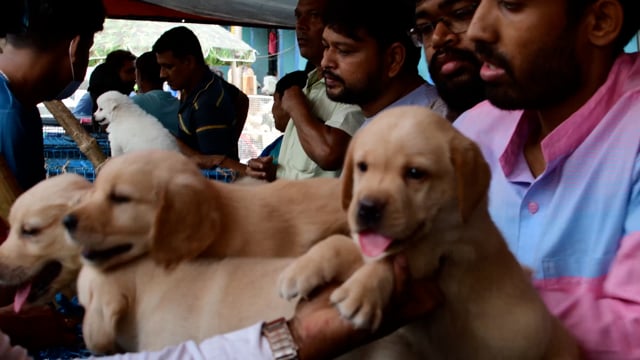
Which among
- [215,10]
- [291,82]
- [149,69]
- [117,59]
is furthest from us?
[117,59]

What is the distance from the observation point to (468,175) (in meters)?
0.93

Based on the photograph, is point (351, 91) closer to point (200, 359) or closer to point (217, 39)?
point (200, 359)

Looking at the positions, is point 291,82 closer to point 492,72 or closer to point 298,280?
point 492,72

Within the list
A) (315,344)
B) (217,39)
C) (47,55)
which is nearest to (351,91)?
(47,55)

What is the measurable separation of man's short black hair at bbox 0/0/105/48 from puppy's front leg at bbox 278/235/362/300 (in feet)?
3.43

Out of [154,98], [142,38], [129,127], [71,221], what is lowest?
[142,38]

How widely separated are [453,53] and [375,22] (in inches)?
12.7

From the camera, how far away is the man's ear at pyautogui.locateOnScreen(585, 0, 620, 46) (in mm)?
1289

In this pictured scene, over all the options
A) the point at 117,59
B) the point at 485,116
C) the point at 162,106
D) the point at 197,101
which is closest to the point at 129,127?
the point at 197,101

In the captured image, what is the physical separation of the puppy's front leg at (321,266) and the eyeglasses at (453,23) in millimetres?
1106

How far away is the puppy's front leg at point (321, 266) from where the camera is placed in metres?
0.88

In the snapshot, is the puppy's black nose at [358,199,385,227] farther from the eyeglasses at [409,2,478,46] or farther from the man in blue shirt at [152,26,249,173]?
the man in blue shirt at [152,26,249,173]

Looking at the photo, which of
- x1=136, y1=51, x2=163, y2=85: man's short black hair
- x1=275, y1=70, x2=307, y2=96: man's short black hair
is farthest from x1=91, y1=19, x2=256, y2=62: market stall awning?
x1=275, y1=70, x2=307, y2=96: man's short black hair

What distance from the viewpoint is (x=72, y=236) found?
0.86 meters
